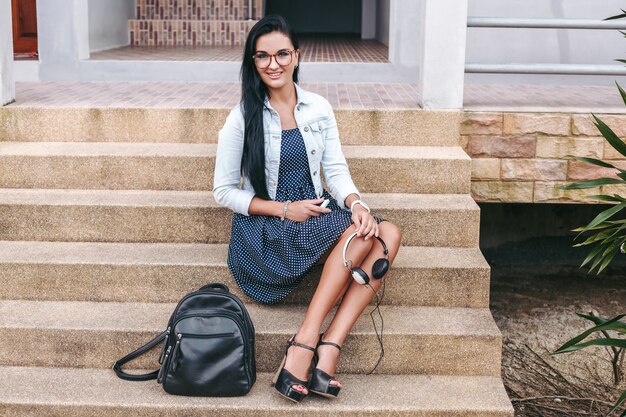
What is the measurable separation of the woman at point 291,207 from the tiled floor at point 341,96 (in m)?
1.19

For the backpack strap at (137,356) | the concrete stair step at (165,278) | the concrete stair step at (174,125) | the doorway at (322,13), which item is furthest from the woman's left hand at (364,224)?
the doorway at (322,13)

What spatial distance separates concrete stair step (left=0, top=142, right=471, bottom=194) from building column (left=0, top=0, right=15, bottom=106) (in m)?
0.55

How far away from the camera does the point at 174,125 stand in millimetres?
4828

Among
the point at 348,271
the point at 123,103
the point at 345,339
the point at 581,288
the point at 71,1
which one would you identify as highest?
the point at 71,1

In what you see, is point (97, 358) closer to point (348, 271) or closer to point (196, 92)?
point (348, 271)

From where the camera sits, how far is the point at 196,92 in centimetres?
572

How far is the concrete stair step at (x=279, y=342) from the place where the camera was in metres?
3.60

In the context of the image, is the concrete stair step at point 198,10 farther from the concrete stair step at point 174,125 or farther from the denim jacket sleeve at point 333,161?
the denim jacket sleeve at point 333,161

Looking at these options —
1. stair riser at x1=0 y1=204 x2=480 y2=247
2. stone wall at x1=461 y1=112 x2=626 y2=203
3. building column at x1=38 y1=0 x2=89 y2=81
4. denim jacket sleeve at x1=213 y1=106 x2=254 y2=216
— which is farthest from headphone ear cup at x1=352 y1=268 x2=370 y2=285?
building column at x1=38 y1=0 x2=89 y2=81

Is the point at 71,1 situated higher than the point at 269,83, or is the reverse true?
the point at 71,1

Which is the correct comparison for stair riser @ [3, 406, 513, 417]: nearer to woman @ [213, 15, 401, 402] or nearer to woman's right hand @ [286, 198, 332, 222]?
woman @ [213, 15, 401, 402]

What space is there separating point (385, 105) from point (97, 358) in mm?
2344

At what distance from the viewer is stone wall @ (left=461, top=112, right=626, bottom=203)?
4789 mm

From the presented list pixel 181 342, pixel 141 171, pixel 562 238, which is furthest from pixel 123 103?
pixel 562 238
